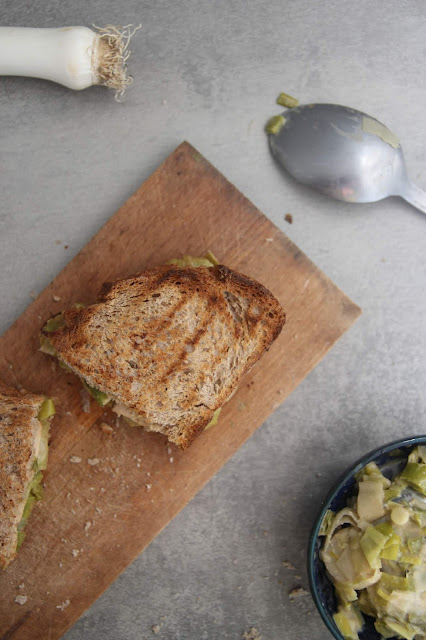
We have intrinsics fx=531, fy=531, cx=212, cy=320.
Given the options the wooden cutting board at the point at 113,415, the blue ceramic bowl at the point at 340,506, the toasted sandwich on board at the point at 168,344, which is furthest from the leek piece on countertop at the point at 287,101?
the blue ceramic bowl at the point at 340,506

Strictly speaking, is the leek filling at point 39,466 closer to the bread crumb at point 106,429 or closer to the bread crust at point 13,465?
the bread crust at point 13,465

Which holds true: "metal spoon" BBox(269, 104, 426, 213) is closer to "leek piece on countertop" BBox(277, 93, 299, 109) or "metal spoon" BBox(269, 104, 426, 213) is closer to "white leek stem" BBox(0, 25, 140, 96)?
"leek piece on countertop" BBox(277, 93, 299, 109)

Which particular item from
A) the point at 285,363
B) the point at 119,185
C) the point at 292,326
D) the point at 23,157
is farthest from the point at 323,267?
the point at 23,157

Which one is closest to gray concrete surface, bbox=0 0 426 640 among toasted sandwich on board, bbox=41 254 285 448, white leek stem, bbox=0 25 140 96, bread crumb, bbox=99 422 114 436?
white leek stem, bbox=0 25 140 96

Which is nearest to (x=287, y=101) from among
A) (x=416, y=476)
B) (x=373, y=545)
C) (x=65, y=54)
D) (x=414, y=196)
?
(x=414, y=196)

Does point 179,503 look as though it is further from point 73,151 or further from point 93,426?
point 73,151
